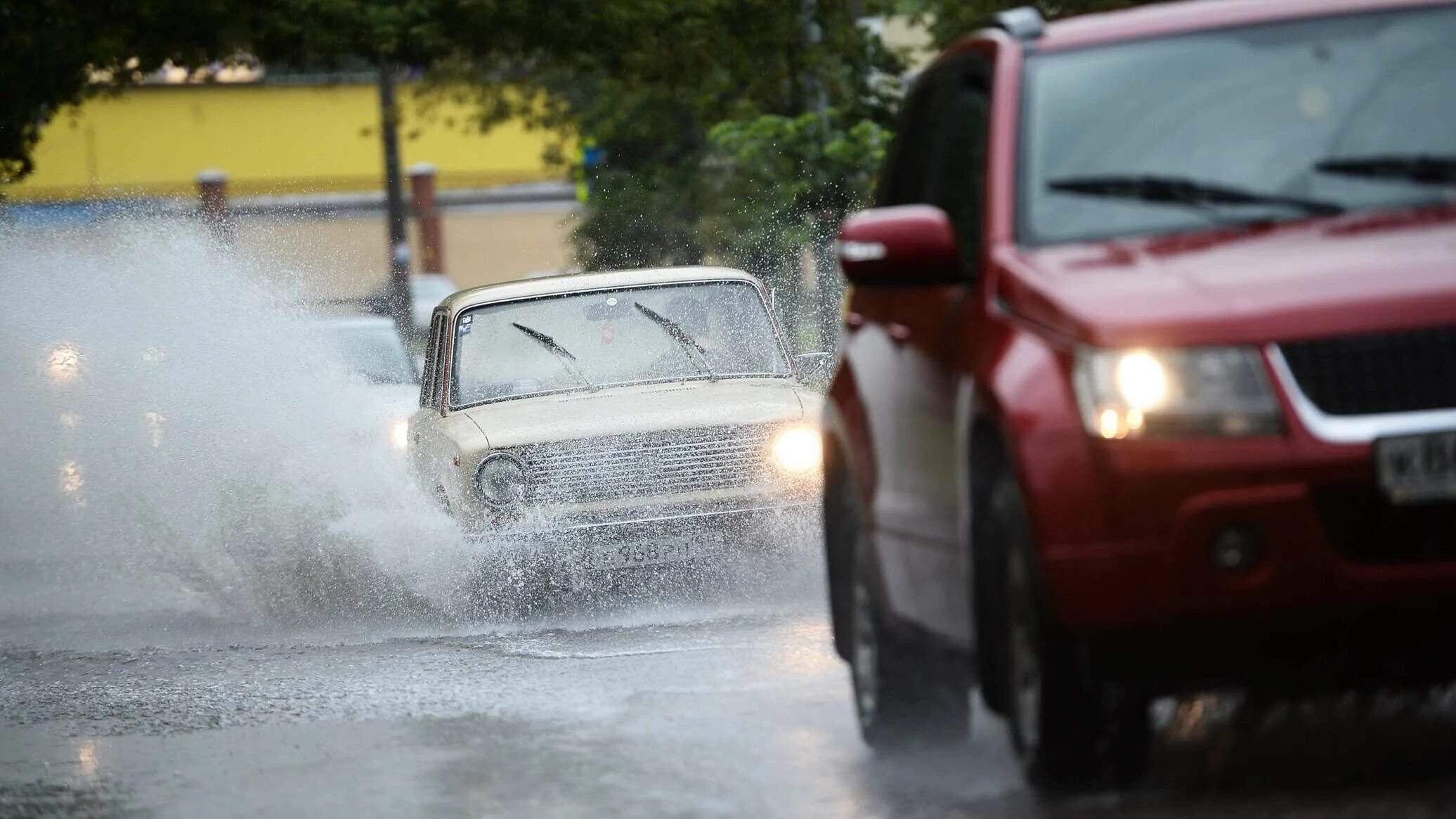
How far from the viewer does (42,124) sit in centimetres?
2831

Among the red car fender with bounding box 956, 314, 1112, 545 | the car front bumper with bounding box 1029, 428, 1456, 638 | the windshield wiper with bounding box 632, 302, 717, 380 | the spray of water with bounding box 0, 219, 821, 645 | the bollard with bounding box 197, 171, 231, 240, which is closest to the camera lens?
the car front bumper with bounding box 1029, 428, 1456, 638

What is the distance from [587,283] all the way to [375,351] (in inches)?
419

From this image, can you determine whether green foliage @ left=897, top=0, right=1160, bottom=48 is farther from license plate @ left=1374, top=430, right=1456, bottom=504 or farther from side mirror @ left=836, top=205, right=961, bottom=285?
license plate @ left=1374, top=430, right=1456, bottom=504

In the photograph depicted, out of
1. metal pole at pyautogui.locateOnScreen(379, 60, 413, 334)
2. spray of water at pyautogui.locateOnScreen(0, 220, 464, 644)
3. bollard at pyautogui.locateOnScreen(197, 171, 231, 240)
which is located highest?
spray of water at pyautogui.locateOnScreen(0, 220, 464, 644)

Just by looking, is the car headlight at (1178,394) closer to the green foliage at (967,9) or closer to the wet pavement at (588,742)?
the wet pavement at (588,742)

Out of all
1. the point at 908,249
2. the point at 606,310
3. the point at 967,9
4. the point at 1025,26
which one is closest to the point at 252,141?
the point at 967,9

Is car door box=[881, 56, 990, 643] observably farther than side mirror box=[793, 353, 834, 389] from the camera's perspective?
No

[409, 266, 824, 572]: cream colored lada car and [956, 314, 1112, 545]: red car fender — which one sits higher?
[956, 314, 1112, 545]: red car fender

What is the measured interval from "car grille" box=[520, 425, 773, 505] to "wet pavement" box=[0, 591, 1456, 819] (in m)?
0.83

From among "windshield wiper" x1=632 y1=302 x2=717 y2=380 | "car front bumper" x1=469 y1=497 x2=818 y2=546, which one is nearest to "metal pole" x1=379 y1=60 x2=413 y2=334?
"windshield wiper" x1=632 y1=302 x2=717 y2=380

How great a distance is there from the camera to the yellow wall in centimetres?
7512

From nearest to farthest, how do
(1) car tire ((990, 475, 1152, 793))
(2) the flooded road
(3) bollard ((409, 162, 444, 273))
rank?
(1) car tire ((990, 475, 1152, 793))
(2) the flooded road
(3) bollard ((409, 162, 444, 273))

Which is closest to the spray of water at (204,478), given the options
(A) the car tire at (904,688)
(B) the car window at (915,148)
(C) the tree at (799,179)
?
(B) the car window at (915,148)

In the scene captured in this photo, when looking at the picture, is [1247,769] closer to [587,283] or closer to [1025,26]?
[1025,26]
